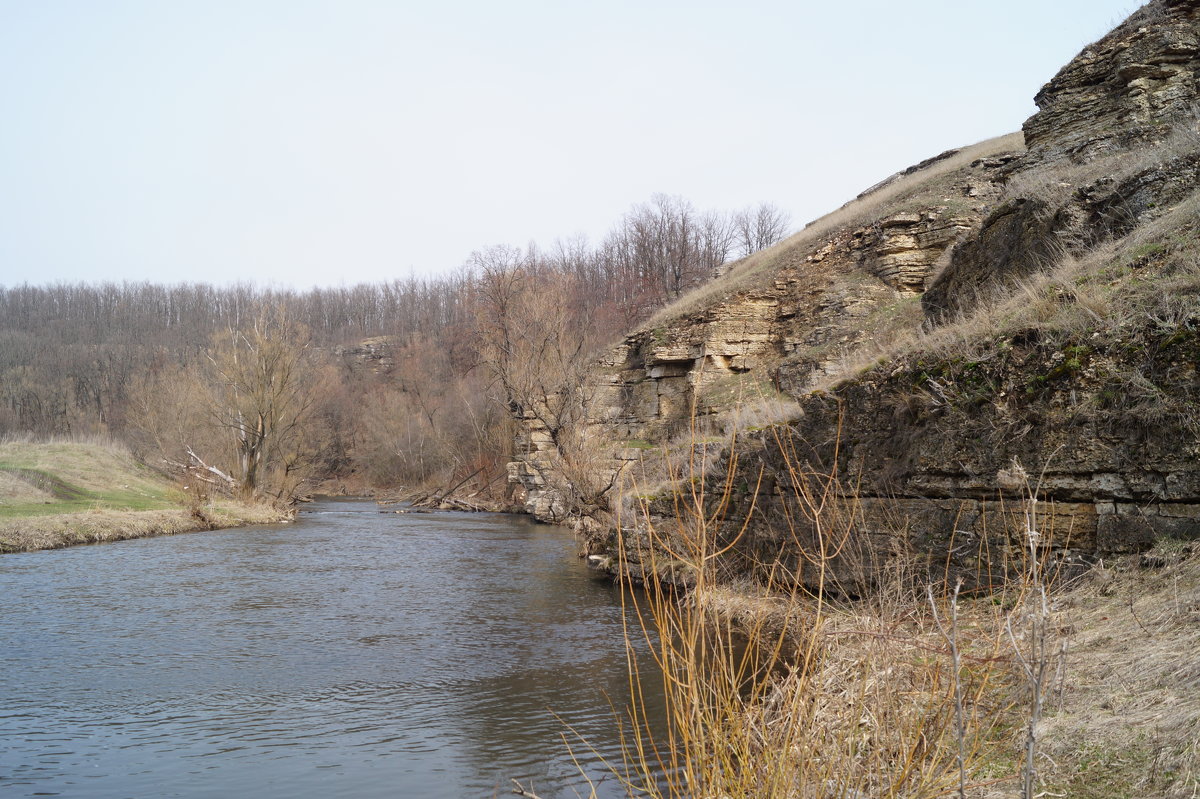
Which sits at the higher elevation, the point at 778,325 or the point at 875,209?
the point at 875,209

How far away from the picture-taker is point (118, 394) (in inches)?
2864

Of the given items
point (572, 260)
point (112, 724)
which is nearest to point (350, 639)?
point (112, 724)

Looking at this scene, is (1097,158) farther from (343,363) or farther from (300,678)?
(343,363)

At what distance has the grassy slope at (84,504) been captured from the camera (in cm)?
2016

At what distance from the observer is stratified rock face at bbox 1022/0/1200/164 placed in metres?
12.9

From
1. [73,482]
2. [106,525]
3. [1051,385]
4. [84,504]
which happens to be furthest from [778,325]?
[73,482]

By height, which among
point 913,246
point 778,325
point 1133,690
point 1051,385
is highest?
point 913,246

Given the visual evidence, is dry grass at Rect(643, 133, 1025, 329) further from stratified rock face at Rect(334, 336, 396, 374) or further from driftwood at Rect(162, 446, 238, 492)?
stratified rock face at Rect(334, 336, 396, 374)

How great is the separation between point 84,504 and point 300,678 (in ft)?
60.0

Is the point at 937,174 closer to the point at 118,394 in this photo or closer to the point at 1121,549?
the point at 1121,549

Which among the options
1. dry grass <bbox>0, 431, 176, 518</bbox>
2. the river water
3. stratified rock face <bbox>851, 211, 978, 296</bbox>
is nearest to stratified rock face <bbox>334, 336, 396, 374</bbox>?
dry grass <bbox>0, 431, 176, 518</bbox>

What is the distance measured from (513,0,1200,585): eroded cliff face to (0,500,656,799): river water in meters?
2.88

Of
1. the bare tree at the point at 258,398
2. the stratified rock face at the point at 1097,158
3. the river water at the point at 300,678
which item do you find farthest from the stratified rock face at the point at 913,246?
the bare tree at the point at 258,398

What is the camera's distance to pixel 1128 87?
13328 millimetres
